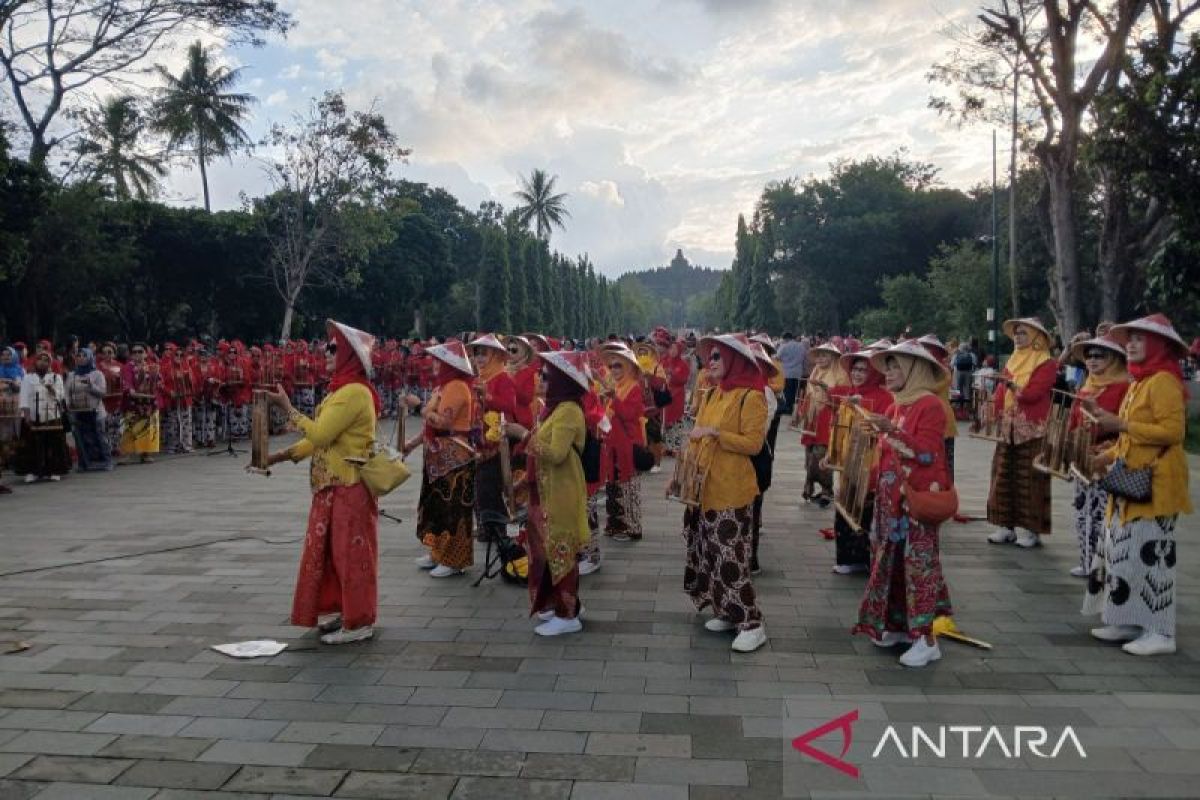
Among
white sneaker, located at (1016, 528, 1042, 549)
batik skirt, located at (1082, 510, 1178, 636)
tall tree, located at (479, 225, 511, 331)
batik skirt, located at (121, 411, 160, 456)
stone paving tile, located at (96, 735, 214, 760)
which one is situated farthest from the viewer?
tall tree, located at (479, 225, 511, 331)

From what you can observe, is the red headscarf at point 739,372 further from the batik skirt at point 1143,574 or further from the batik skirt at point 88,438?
the batik skirt at point 88,438

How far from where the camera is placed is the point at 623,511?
319 inches

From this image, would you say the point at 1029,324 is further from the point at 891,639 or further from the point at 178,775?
the point at 178,775

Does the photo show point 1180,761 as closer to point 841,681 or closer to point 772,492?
point 841,681

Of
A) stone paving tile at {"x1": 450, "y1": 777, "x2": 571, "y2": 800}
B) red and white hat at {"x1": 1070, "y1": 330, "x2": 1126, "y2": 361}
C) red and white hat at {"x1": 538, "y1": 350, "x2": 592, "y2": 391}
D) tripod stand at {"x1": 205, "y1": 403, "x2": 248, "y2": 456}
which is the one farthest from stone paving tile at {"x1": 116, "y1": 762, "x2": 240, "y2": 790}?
tripod stand at {"x1": 205, "y1": 403, "x2": 248, "y2": 456}

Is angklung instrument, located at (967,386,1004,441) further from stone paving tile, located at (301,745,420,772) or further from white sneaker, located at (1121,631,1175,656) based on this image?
stone paving tile, located at (301,745,420,772)

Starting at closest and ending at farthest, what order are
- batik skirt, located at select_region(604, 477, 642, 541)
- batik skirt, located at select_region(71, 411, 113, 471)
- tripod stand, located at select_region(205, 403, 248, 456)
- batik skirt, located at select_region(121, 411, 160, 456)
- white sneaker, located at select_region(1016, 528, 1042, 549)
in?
1. white sneaker, located at select_region(1016, 528, 1042, 549)
2. batik skirt, located at select_region(604, 477, 642, 541)
3. batik skirt, located at select_region(71, 411, 113, 471)
4. batik skirt, located at select_region(121, 411, 160, 456)
5. tripod stand, located at select_region(205, 403, 248, 456)

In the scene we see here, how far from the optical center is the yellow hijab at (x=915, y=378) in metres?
4.75

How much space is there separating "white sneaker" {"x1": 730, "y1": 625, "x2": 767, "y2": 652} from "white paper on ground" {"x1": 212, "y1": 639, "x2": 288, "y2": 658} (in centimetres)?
273

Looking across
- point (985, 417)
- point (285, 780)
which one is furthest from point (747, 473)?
point (985, 417)

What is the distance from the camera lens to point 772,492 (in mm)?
10898

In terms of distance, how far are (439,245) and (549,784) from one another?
40677 millimetres

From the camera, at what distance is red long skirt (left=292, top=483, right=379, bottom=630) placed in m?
5.13

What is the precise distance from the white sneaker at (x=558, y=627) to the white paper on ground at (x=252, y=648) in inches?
61.5
